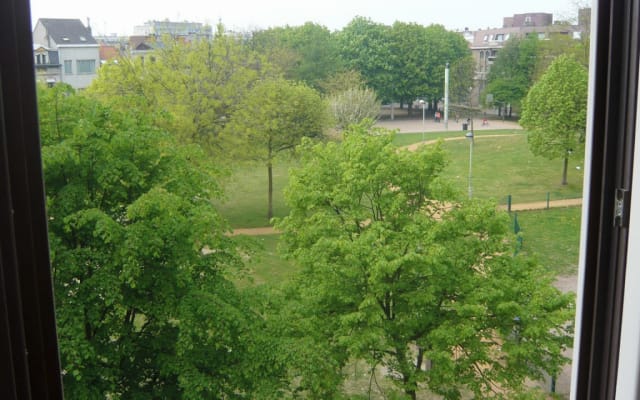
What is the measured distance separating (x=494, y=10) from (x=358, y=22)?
6.26 ft

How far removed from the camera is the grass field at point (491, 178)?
26.1 ft

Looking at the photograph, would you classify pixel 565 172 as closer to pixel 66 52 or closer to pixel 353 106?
pixel 353 106

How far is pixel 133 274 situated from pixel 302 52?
593 centimetres

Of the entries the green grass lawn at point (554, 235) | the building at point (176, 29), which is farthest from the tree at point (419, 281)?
the building at point (176, 29)

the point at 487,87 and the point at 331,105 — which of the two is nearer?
the point at 487,87

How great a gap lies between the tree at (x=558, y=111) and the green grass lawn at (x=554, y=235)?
492mm

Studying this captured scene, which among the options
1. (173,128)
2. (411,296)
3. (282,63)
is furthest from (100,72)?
(411,296)

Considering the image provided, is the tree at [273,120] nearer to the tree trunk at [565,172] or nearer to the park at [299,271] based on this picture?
the park at [299,271]

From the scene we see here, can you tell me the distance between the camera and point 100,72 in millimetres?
6801

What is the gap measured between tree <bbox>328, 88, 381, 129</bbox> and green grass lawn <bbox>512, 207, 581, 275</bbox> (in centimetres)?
226

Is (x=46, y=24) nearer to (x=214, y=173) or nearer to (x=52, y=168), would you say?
(x=52, y=168)

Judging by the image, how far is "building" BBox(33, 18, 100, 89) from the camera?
12.3 ft

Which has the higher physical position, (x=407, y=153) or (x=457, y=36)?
(x=457, y=36)

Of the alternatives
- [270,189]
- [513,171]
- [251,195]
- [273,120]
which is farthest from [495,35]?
→ [251,195]
